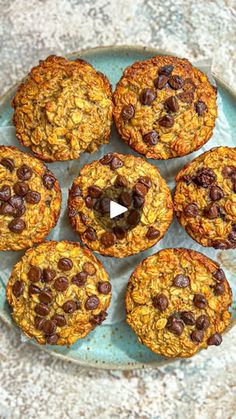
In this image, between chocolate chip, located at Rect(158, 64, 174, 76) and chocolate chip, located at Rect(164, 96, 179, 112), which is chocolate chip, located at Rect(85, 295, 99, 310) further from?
chocolate chip, located at Rect(158, 64, 174, 76)

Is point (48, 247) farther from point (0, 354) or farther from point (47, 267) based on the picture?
point (0, 354)


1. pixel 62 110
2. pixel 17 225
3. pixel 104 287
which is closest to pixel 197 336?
pixel 104 287

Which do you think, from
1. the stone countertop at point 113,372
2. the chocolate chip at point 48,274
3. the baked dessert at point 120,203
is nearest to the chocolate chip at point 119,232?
the baked dessert at point 120,203

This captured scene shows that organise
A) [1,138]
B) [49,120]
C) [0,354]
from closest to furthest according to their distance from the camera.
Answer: [49,120] < [1,138] < [0,354]

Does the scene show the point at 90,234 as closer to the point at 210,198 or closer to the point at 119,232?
the point at 119,232

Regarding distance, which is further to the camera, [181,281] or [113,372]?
[113,372]

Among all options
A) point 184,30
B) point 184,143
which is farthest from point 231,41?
point 184,143

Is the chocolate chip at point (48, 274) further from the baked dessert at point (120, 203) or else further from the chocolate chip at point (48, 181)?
the chocolate chip at point (48, 181)
